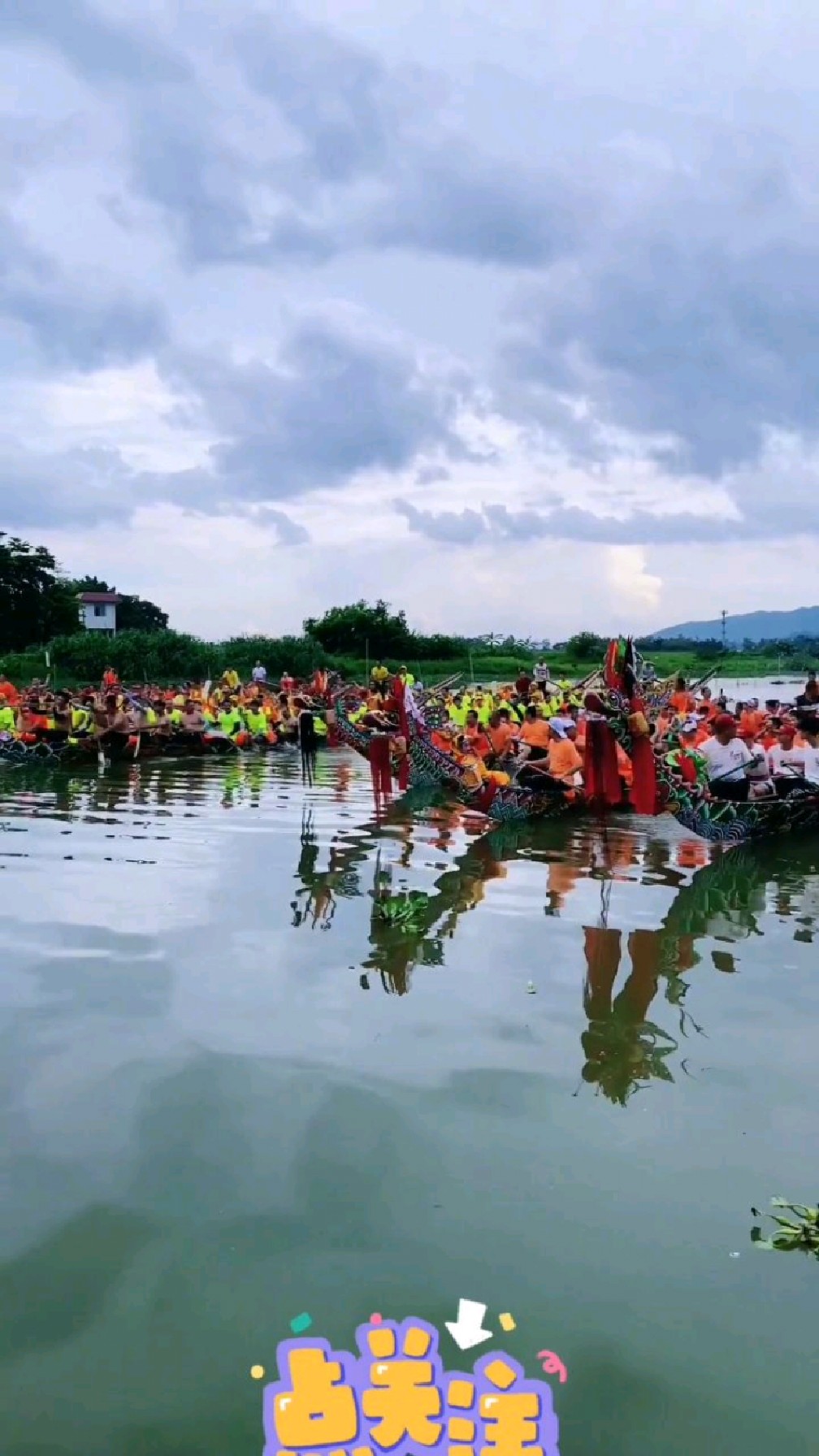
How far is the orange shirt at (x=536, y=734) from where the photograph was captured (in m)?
15.0

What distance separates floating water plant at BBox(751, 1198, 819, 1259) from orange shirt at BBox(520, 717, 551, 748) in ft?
34.9

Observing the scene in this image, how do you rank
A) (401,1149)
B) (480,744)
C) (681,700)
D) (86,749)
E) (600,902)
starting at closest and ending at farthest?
(401,1149), (600,902), (480,744), (681,700), (86,749)

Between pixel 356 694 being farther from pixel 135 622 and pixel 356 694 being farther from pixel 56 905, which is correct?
pixel 135 622

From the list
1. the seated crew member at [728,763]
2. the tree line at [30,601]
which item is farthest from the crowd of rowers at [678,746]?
the tree line at [30,601]

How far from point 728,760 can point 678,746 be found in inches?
24.0

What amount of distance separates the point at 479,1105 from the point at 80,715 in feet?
57.5

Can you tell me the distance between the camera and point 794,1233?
430cm

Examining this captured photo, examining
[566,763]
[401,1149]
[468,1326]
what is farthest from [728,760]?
[468,1326]

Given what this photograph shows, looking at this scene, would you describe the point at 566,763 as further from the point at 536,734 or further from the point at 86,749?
the point at 86,749

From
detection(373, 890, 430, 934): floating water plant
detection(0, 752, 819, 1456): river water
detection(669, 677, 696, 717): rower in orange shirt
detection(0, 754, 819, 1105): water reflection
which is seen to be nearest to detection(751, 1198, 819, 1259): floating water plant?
detection(0, 752, 819, 1456): river water

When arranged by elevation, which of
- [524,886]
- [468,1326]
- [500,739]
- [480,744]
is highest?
[500,739]

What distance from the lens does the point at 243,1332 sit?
12.6 ft

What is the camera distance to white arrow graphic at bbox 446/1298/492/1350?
3780 mm

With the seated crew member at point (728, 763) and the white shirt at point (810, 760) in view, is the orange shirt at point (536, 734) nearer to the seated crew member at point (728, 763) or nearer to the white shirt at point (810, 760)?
the seated crew member at point (728, 763)
